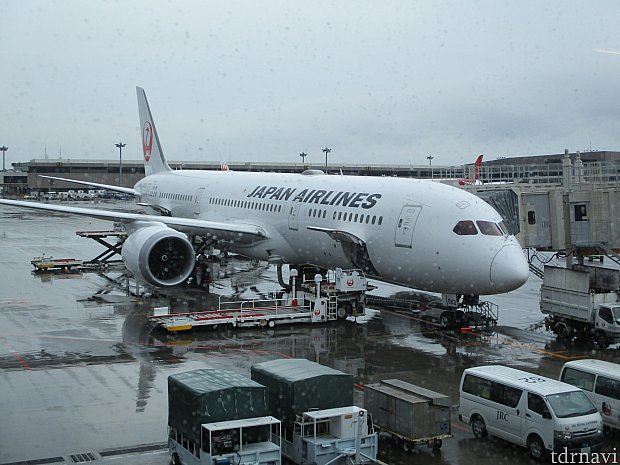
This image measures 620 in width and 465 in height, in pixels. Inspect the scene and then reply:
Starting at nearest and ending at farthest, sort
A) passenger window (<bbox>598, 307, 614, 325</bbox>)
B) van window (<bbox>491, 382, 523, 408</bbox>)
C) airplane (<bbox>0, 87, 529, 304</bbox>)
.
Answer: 1. van window (<bbox>491, 382, 523, 408</bbox>)
2. passenger window (<bbox>598, 307, 614, 325</bbox>)
3. airplane (<bbox>0, 87, 529, 304</bbox>)

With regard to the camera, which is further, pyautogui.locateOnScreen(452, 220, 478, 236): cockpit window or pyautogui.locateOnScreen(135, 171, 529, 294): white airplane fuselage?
pyautogui.locateOnScreen(452, 220, 478, 236): cockpit window

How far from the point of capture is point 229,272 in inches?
1433

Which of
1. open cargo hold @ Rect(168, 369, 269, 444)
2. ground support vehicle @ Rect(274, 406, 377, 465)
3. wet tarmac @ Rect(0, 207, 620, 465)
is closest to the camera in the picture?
open cargo hold @ Rect(168, 369, 269, 444)

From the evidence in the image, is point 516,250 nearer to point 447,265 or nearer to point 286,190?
point 447,265

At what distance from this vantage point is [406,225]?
22188 millimetres

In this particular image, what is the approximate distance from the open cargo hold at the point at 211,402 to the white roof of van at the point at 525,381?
14.6 feet

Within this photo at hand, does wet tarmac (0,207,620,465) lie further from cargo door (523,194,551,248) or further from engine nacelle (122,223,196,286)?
cargo door (523,194,551,248)

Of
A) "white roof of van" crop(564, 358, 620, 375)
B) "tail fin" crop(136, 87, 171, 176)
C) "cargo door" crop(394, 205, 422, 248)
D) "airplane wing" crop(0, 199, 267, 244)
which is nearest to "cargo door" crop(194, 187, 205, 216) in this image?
"airplane wing" crop(0, 199, 267, 244)

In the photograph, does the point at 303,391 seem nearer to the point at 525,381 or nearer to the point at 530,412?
the point at 530,412

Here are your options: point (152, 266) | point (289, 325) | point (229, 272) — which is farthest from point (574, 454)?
point (229, 272)

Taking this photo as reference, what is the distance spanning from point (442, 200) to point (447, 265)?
2.13 m

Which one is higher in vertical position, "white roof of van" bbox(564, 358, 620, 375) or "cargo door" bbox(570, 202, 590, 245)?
"cargo door" bbox(570, 202, 590, 245)

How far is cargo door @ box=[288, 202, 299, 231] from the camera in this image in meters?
26.9

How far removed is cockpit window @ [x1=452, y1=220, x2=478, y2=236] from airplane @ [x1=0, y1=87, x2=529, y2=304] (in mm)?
27
